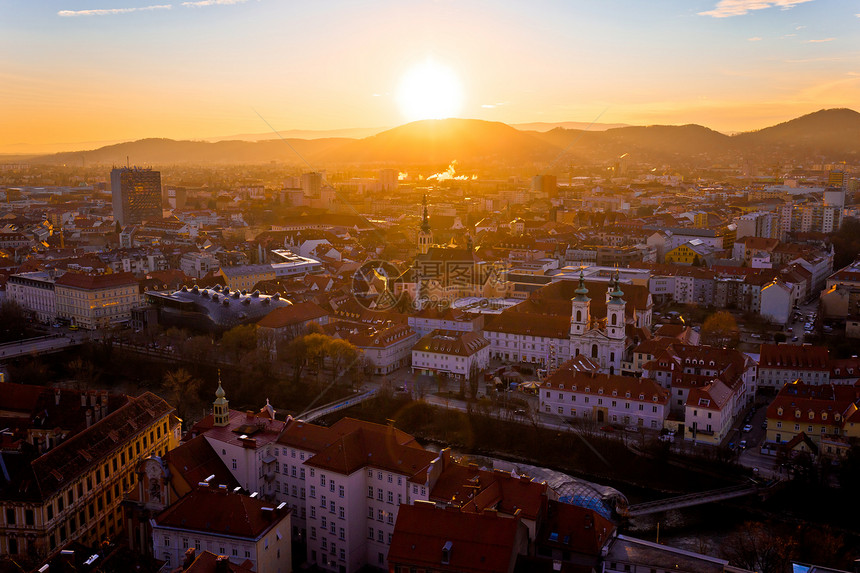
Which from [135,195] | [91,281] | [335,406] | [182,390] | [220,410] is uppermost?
[135,195]

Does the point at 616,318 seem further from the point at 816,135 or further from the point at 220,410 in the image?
the point at 816,135

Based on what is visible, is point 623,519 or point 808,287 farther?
point 808,287

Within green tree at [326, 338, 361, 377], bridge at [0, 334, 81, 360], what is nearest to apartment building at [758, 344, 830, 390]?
green tree at [326, 338, 361, 377]

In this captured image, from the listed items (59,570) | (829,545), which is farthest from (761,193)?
(59,570)

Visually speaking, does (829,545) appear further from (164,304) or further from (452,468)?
(164,304)

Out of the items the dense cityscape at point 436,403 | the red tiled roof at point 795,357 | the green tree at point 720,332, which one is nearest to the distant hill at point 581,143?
the dense cityscape at point 436,403

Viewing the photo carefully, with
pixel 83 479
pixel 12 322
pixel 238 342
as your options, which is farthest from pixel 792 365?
pixel 12 322
